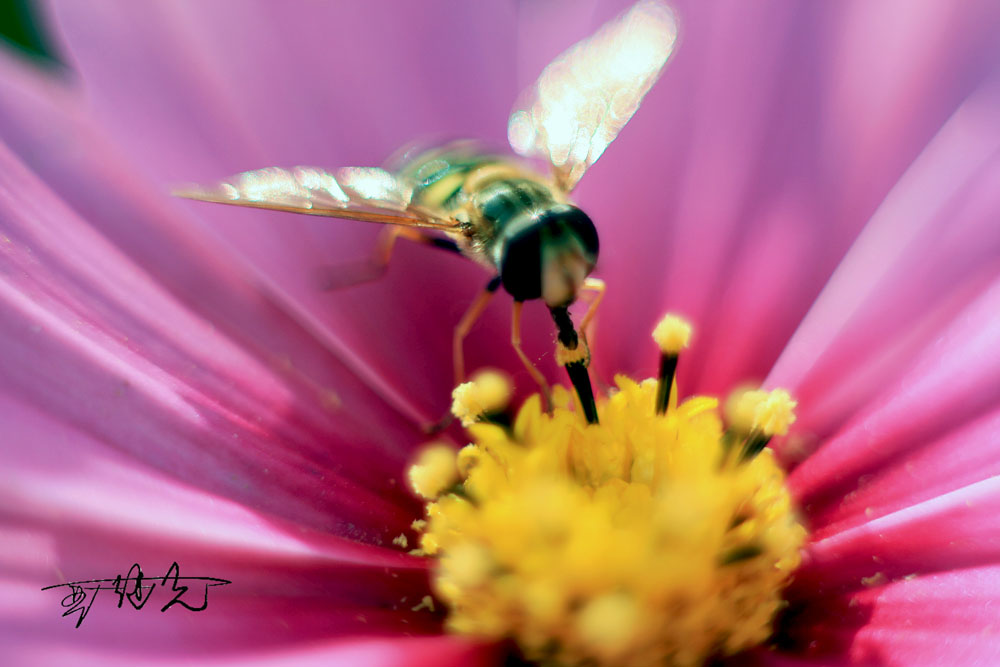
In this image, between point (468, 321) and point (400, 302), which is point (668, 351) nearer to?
point (468, 321)

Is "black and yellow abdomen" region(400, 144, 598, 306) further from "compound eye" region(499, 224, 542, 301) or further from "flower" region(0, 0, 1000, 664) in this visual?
"flower" region(0, 0, 1000, 664)

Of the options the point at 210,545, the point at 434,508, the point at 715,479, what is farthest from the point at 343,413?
the point at 715,479

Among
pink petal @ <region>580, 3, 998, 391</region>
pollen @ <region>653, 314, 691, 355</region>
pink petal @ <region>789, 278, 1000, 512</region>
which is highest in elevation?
pink petal @ <region>580, 3, 998, 391</region>

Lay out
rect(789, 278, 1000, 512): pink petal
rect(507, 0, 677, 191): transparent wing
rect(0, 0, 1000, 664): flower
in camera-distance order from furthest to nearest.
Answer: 1. rect(507, 0, 677, 191): transparent wing
2. rect(789, 278, 1000, 512): pink petal
3. rect(0, 0, 1000, 664): flower

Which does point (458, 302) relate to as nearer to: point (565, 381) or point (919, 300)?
point (565, 381)

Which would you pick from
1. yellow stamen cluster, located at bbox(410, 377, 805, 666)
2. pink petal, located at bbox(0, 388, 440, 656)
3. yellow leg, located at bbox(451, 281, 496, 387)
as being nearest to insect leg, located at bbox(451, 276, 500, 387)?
yellow leg, located at bbox(451, 281, 496, 387)

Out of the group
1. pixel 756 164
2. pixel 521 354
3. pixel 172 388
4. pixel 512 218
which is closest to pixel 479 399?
pixel 521 354
